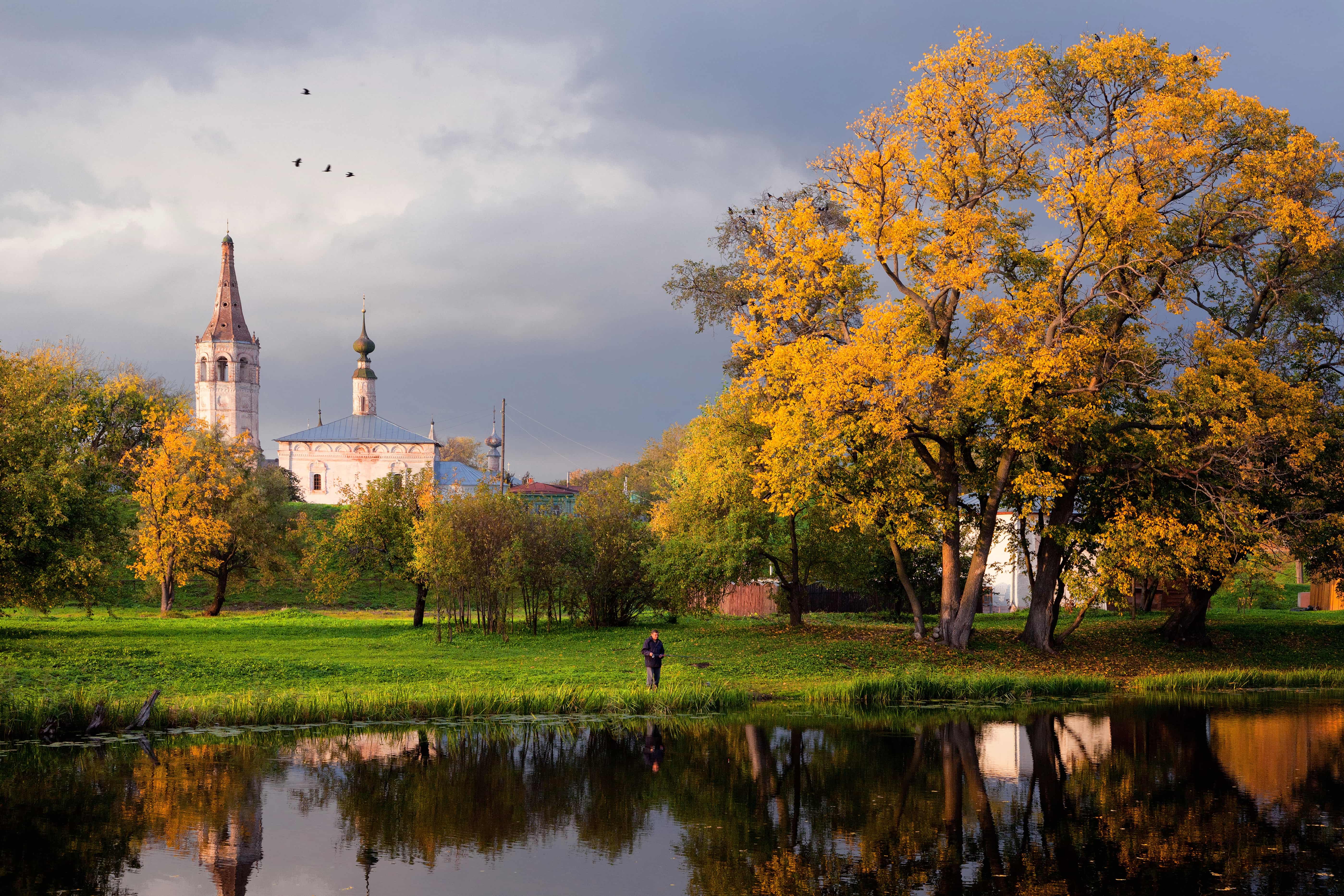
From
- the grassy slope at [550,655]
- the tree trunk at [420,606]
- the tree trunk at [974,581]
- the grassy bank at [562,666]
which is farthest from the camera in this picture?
the tree trunk at [420,606]

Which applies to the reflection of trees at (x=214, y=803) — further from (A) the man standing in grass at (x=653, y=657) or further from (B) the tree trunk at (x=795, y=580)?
(B) the tree trunk at (x=795, y=580)

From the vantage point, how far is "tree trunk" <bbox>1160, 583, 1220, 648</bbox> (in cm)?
3384

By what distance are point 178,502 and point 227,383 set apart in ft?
310

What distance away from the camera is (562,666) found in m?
25.7

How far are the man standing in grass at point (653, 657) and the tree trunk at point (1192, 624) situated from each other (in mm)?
20341

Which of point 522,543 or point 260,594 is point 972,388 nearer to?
point 522,543

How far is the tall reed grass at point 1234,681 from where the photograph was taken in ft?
82.2

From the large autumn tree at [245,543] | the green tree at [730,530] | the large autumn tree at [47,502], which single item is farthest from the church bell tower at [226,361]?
the green tree at [730,530]

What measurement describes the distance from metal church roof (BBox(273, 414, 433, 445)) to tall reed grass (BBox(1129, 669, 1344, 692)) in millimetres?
98067

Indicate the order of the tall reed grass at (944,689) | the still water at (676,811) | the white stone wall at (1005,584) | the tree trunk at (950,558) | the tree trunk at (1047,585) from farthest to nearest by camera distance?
the white stone wall at (1005,584), the tree trunk at (1047,585), the tree trunk at (950,558), the tall reed grass at (944,689), the still water at (676,811)

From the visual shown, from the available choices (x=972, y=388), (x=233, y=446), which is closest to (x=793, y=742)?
(x=972, y=388)

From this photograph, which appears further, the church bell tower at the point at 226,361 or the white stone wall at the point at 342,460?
the church bell tower at the point at 226,361

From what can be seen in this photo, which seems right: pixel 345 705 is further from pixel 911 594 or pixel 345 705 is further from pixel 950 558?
pixel 911 594

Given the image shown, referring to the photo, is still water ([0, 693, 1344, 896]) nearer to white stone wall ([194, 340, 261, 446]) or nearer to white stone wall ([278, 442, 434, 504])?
white stone wall ([278, 442, 434, 504])
